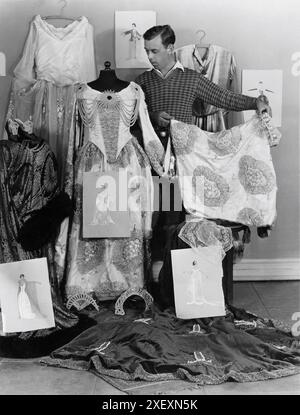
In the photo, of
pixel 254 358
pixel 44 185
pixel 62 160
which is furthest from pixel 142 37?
pixel 254 358

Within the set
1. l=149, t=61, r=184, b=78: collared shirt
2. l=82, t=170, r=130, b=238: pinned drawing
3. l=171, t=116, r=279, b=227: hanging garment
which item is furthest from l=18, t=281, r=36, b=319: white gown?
l=149, t=61, r=184, b=78: collared shirt

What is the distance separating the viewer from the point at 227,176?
128 inches

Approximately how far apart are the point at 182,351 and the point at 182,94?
4.55ft

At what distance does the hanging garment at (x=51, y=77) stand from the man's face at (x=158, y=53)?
388 millimetres

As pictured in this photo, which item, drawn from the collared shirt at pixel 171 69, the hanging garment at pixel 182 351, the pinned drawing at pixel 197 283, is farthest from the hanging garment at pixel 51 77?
the hanging garment at pixel 182 351

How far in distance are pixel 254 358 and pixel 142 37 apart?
1894mm

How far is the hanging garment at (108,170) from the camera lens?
10.6ft

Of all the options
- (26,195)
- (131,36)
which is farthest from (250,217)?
(131,36)

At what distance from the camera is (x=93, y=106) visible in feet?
10.6

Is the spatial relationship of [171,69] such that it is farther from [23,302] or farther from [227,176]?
[23,302]

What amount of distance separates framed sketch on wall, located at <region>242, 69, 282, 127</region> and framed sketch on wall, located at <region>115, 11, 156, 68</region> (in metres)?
0.57
